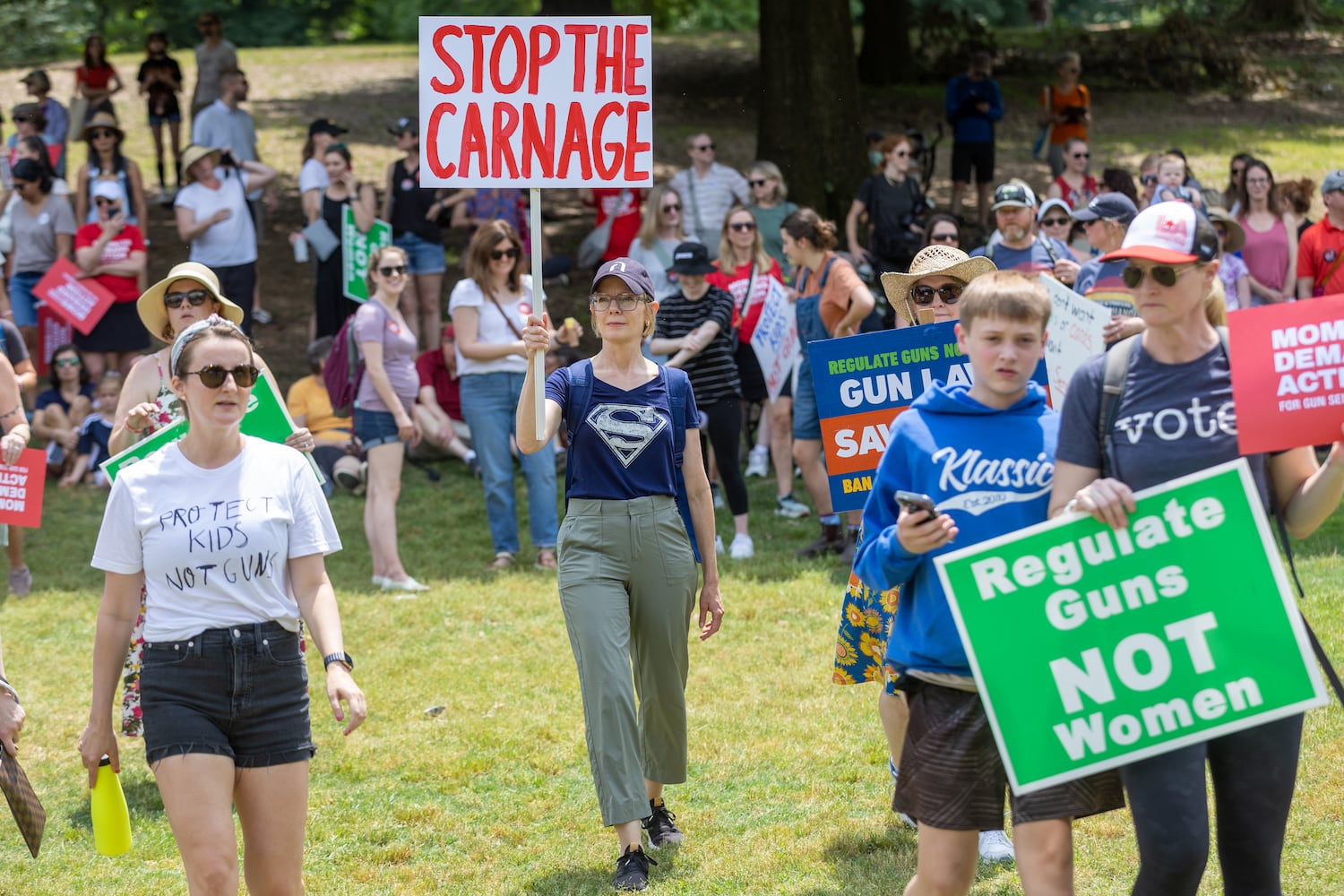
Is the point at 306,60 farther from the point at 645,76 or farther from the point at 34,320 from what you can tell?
the point at 645,76

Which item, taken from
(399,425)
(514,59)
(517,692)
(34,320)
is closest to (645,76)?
(514,59)

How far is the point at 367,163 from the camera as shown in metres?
21.3

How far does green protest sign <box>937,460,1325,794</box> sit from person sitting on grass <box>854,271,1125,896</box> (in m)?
0.14

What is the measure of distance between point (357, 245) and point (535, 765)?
22.6 ft

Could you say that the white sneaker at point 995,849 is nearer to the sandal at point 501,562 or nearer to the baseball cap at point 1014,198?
the baseball cap at point 1014,198

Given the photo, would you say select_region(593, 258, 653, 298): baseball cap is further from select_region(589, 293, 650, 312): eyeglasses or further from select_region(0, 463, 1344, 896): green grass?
select_region(0, 463, 1344, 896): green grass

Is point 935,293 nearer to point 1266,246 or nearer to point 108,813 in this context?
point 108,813

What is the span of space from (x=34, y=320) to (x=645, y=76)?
960 cm

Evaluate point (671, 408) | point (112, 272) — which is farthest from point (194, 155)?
point (671, 408)

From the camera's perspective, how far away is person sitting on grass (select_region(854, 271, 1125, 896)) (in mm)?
3854

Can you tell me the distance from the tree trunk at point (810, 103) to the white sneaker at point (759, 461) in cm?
394

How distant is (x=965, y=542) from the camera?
3.90 metres

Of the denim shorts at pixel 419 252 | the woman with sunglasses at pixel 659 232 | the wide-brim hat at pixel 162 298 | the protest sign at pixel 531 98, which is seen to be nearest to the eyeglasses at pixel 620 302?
the protest sign at pixel 531 98

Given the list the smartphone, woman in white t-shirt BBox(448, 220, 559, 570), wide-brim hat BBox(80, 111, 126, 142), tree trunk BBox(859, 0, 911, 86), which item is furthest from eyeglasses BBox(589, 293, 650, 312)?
tree trunk BBox(859, 0, 911, 86)
